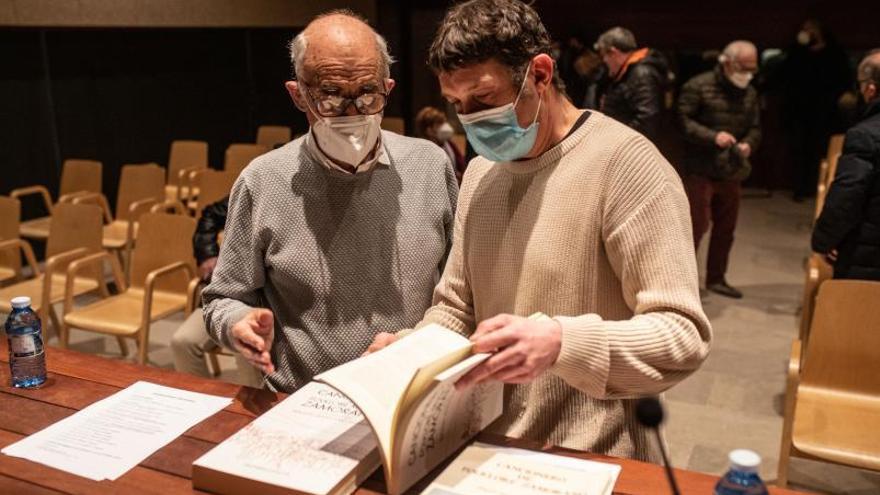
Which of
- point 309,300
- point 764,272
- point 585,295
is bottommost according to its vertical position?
point 764,272

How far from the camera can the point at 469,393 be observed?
1.29m

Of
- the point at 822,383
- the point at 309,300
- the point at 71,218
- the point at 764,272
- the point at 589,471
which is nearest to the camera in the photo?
the point at 589,471

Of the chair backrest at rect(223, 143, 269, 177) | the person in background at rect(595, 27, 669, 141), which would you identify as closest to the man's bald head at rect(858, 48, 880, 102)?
the person in background at rect(595, 27, 669, 141)

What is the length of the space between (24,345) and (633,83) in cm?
402

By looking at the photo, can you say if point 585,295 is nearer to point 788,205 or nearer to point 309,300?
point 309,300

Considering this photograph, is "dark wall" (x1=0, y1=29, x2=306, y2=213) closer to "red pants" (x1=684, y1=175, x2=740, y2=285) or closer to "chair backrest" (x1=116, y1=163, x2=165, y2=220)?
"chair backrest" (x1=116, y1=163, x2=165, y2=220)

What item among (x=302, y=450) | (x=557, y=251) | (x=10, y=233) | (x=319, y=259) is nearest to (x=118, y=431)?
(x=302, y=450)

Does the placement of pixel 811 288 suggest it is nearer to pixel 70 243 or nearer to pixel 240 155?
pixel 70 243

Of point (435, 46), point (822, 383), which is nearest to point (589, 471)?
point (435, 46)

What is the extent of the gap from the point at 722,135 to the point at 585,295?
12.2 feet

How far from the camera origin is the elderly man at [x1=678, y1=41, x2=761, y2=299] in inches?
184

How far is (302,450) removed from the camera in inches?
51.4

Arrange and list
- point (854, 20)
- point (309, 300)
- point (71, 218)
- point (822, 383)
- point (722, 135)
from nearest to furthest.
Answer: point (309, 300), point (822, 383), point (71, 218), point (722, 135), point (854, 20)

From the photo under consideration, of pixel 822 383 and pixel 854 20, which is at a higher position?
pixel 854 20
